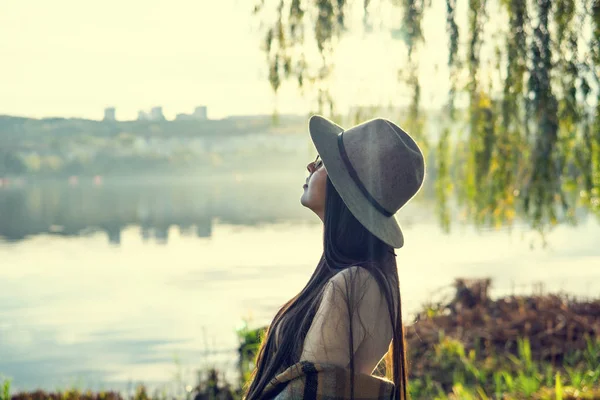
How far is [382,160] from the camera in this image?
2230 millimetres

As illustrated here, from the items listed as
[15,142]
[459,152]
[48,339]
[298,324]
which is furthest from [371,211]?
[15,142]

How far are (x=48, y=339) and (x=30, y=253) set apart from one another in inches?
520

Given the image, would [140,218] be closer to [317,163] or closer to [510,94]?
[510,94]

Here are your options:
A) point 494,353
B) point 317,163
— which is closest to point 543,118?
point 494,353

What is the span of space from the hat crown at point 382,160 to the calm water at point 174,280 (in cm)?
219

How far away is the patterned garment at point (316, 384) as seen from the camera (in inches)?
80.7

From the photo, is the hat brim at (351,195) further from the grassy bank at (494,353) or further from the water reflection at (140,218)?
the water reflection at (140,218)

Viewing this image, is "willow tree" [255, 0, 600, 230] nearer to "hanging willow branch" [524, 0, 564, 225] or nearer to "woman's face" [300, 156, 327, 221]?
"hanging willow branch" [524, 0, 564, 225]

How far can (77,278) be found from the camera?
22.3 meters

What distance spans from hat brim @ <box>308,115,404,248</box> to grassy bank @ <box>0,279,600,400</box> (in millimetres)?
3440

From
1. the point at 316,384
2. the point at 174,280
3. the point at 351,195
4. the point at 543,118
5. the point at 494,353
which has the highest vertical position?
the point at 543,118

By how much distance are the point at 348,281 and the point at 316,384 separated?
0.26m

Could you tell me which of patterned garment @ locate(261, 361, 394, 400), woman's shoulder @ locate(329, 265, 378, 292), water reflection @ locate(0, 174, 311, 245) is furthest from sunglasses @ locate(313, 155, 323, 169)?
water reflection @ locate(0, 174, 311, 245)

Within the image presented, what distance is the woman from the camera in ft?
6.73
